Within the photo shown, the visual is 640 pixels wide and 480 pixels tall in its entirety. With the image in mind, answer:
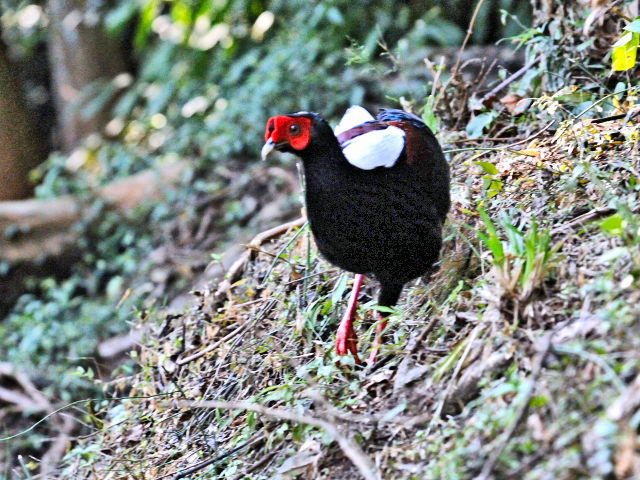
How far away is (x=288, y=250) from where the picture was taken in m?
Result: 3.89

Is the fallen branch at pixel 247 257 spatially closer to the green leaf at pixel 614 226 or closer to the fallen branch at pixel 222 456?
the fallen branch at pixel 222 456

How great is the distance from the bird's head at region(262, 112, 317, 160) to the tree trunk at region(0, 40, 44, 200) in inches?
215

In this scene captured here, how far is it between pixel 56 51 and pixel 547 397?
8.21 metres

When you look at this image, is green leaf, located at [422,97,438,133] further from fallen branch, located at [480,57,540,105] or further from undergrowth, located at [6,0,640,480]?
fallen branch, located at [480,57,540,105]

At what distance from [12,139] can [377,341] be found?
228 inches

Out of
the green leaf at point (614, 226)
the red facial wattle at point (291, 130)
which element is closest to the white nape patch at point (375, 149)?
the red facial wattle at point (291, 130)

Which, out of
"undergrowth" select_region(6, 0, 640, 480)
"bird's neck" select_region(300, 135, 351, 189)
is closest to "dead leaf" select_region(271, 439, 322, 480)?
"undergrowth" select_region(6, 0, 640, 480)

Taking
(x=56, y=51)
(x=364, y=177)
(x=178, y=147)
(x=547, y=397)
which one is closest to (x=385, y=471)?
(x=547, y=397)

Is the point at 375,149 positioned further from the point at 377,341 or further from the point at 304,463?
the point at 304,463

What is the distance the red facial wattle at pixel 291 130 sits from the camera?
2.64m

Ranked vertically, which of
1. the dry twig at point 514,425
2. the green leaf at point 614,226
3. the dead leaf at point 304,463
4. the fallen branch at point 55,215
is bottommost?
the fallen branch at point 55,215

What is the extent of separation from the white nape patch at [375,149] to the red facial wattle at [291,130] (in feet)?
0.58

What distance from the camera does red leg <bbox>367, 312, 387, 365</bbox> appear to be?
2803mm

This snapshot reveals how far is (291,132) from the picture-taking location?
8.70ft
